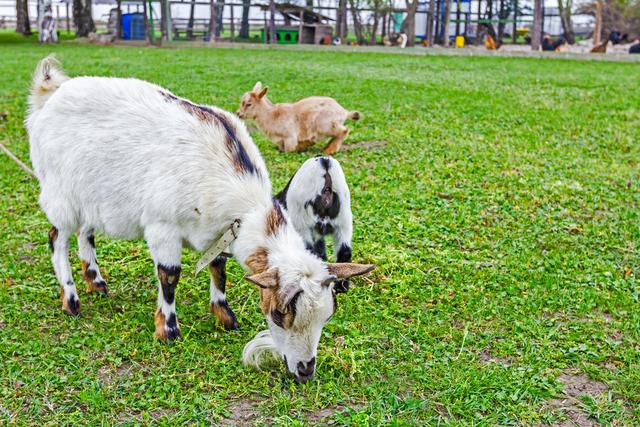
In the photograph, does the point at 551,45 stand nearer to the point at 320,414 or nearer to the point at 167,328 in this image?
the point at 167,328

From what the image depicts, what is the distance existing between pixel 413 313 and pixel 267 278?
1.58 metres

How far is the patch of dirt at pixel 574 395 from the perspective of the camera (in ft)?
12.7

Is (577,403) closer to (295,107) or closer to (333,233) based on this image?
(333,233)

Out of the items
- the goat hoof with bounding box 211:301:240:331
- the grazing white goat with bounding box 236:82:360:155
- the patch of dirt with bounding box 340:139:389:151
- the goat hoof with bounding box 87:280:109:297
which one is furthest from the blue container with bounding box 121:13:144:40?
the goat hoof with bounding box 211:301:240:331

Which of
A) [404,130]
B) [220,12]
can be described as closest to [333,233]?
[404,130]

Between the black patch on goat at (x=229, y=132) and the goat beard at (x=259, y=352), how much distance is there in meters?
0.92

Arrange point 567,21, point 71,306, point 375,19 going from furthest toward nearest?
point 567,21 → point 375,19 → point 71,306

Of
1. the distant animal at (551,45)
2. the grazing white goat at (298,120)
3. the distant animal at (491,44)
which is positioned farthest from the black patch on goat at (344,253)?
the distant animal at (551,45)

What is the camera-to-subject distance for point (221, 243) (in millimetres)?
4242

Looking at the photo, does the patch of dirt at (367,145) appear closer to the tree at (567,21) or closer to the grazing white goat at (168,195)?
the grazing white goat at (168,195)

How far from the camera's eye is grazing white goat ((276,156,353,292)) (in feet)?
15.8

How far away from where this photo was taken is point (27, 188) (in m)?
7.89

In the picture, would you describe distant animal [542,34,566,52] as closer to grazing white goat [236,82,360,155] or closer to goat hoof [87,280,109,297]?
grazing white goat [236,82,360,155]

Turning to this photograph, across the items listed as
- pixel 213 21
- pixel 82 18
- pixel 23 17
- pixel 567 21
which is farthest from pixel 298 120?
pixel 567 21
